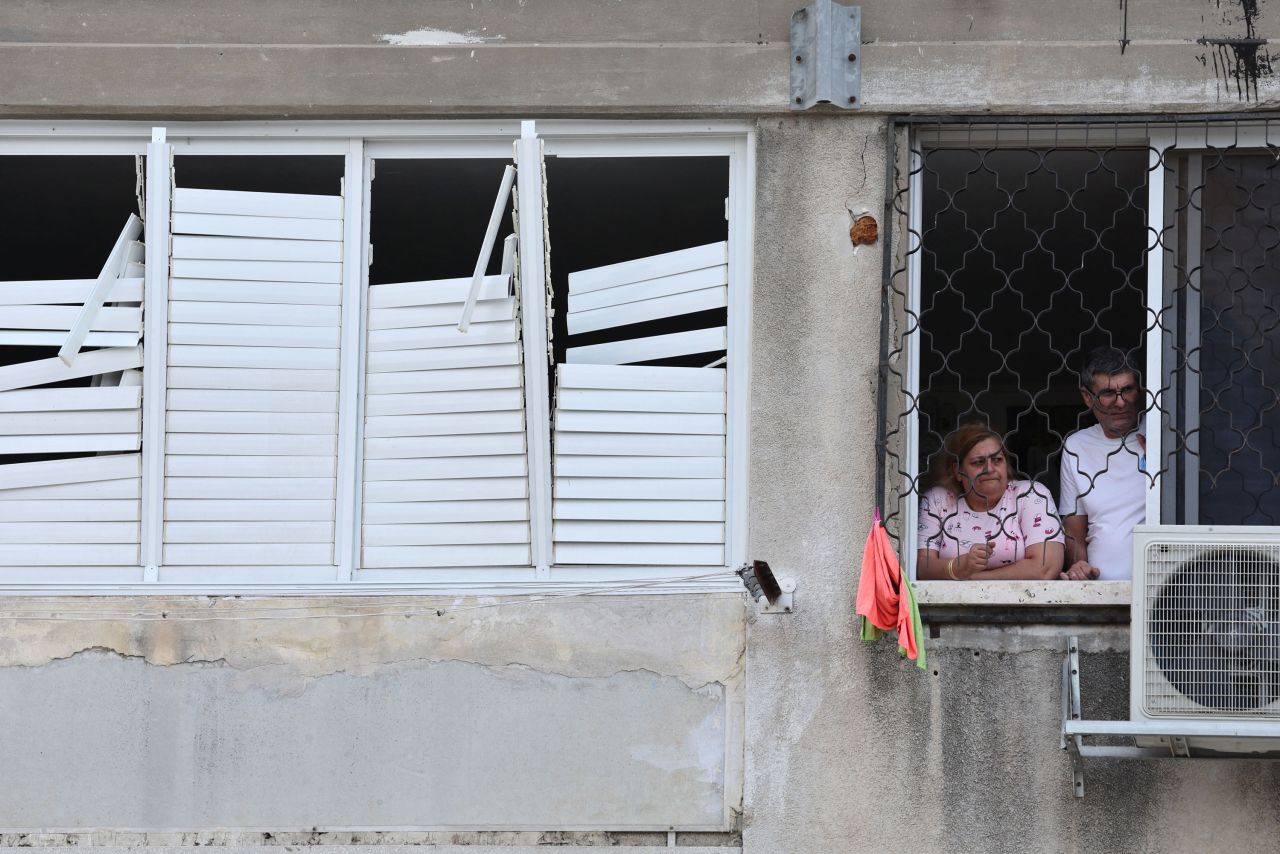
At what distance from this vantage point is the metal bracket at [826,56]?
14.8 feet

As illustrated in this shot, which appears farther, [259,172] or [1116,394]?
[259,172]

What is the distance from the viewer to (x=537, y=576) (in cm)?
460

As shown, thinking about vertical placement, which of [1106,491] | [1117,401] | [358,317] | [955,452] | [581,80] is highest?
[581,80]

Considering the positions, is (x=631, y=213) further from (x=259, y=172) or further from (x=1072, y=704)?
(x=1072, y=704)

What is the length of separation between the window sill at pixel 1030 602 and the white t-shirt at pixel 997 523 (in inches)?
9.8

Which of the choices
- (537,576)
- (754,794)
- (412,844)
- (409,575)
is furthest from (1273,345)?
(412,844)

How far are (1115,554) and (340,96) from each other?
3.14 m

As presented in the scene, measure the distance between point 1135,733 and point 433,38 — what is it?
325 cm

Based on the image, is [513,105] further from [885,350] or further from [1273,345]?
[1273,345]

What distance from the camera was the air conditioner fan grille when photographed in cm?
385

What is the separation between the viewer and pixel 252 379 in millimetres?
4652

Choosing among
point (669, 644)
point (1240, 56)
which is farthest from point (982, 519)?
point (1240, 56)

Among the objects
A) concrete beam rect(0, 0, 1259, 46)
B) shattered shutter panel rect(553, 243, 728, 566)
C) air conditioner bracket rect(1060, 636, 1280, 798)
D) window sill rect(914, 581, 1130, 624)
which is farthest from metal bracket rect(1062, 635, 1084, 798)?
concrete beam rect(0, 0, 1259, 46)

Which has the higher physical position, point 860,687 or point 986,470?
point 986,470
